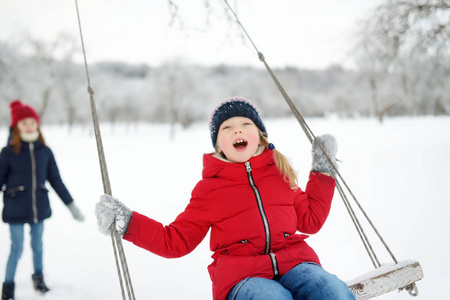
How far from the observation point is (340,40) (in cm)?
518

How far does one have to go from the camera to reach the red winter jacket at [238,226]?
1.05 meters

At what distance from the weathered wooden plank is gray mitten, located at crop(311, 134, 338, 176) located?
0.42m

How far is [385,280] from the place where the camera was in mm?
1111

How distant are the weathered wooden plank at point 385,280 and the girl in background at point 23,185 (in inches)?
66.7

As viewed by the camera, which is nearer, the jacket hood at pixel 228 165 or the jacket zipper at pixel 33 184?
the jacket hood at pixel 228 165

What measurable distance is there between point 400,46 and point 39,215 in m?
4.79

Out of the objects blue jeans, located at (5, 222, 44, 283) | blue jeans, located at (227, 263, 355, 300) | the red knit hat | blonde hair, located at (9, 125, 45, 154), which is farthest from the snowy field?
the red knit hat

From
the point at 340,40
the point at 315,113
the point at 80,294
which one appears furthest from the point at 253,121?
the point at 315,113

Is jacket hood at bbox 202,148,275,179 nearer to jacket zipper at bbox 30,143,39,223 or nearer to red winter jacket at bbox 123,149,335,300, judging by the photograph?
red winter jacket at bbox 123,149,335,300

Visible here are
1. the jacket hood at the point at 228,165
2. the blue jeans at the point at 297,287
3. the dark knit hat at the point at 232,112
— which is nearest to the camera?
the blue jeans at the point at 297,287

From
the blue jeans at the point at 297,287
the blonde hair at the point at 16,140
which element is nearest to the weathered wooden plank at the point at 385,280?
the blue jeans at the point at 297,287

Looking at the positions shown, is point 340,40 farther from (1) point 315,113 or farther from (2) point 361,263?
(1) point 315,113

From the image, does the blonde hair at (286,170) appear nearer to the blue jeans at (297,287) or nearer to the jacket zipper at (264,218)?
the jacket zipper at (264,218)

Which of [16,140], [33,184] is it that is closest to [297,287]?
[33,184]
